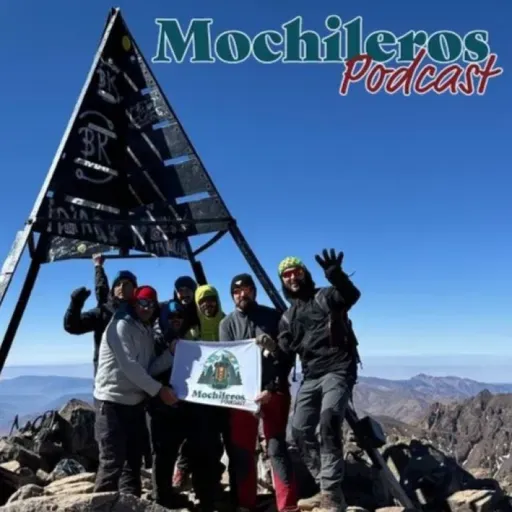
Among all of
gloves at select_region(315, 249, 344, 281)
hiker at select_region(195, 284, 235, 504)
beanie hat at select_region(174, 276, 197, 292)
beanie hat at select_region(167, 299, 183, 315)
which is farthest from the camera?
beanie hat at select_region(174, 276, 197, 292)

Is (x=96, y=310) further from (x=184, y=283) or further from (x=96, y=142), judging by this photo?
(x=96, y=142)

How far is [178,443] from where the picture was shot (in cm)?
825

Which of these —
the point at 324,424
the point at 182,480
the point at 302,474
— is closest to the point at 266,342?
the point at 324,424

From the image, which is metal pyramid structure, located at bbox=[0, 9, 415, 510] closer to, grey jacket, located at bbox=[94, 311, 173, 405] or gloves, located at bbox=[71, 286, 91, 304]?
gloves, located at bbox=[71, 286, 91, 304]

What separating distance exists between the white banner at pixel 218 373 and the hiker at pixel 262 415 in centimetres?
13

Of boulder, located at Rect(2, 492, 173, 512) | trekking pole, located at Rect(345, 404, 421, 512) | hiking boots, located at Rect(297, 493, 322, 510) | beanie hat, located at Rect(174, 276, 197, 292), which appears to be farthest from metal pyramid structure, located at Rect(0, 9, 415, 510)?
boulder, located at Rect(2, 492, 173, 512)

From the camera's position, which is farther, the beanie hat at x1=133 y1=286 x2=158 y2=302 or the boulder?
the beanie hat at x1=133 y1=286 x2=158 y2=302

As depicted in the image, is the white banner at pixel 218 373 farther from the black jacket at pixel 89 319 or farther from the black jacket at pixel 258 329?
the black jacket at pixel 89 319

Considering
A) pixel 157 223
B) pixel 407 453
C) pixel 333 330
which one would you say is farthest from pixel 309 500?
pixel 157 223

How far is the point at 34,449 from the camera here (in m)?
11.3

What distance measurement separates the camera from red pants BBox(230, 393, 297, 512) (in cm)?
774

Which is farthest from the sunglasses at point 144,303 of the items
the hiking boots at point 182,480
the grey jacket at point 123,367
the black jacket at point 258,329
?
the hiking boots at point 182,480

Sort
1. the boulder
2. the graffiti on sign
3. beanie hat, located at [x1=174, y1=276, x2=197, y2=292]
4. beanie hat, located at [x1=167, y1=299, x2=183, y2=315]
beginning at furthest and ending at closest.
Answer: the graffiti on sign < beanie hat, located at [x1=174, y1=276, x2=197, y2=292] < beanie hat, located at [x1=167, y1=299, x2=183, y2=315] < the boulder

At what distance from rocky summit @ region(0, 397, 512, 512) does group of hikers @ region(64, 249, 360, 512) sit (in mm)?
584
